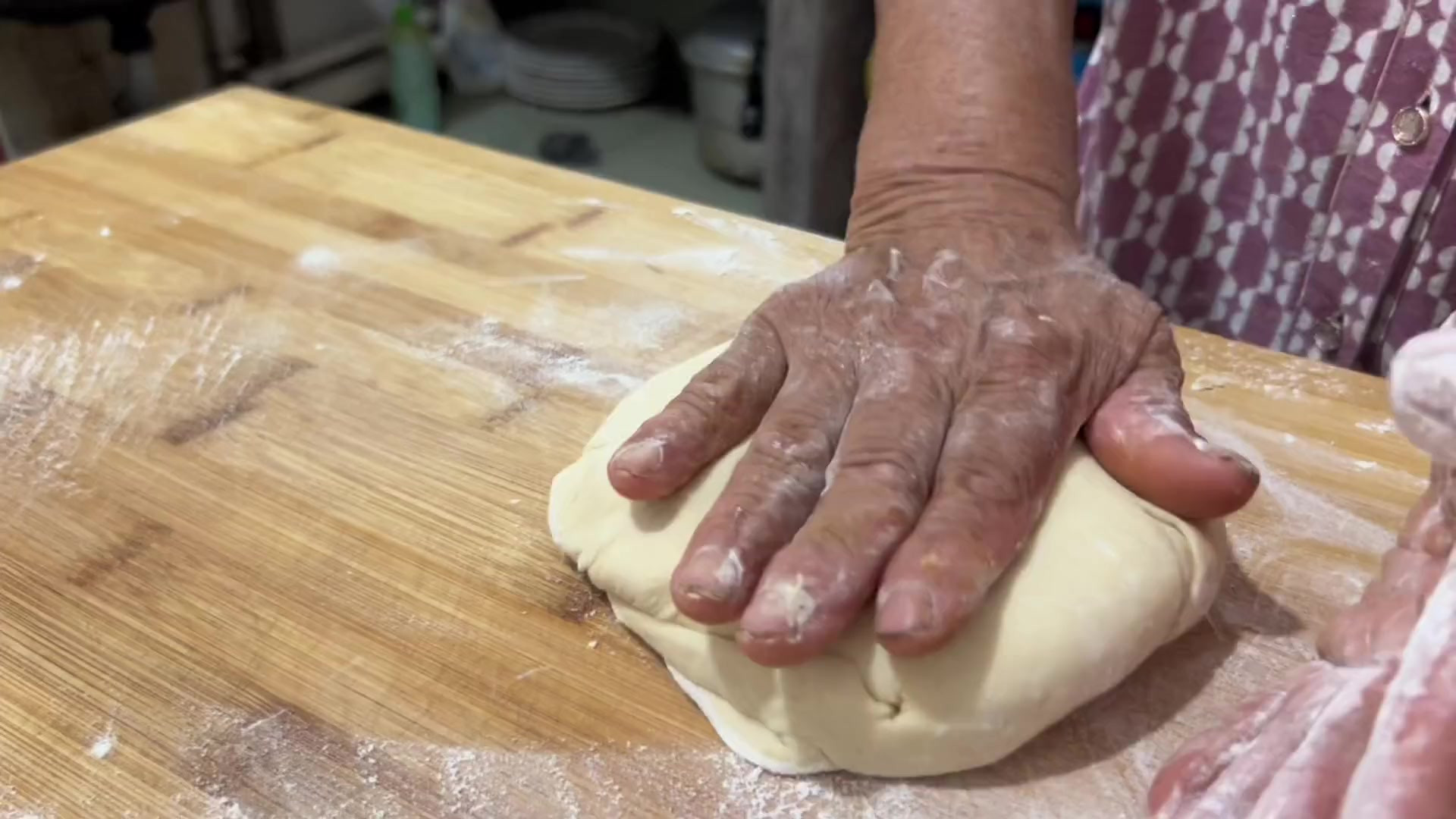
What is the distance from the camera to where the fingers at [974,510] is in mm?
579

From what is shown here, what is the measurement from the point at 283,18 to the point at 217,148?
1.22 m

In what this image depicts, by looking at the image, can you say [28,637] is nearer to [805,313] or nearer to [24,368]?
[24,368]

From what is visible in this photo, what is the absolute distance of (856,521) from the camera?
2.03ft

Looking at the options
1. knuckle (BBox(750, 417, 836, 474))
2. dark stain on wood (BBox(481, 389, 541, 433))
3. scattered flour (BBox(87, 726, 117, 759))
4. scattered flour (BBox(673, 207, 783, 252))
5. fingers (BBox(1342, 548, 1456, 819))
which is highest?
fingers (BBox(1342, 548, 1456, 819))

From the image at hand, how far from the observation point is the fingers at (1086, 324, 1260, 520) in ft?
2.15

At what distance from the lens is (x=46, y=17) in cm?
162

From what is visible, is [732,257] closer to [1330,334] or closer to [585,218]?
[585,218]

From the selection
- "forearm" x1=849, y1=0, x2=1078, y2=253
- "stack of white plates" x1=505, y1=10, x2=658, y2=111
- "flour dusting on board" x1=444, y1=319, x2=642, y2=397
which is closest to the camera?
"forearm" x1=849, y1=0, x2=1078, y2=253

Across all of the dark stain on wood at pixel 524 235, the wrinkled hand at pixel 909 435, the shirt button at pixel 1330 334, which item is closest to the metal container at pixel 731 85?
the dark stain on wood at pixel 524 235

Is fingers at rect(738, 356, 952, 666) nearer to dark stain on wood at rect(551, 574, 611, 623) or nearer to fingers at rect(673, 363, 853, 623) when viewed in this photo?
fingers at rect(673, 363, 853, 623)

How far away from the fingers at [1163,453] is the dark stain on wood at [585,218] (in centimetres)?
63

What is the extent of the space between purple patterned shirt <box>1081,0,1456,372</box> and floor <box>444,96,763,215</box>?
51.9 inches

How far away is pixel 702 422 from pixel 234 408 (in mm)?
443

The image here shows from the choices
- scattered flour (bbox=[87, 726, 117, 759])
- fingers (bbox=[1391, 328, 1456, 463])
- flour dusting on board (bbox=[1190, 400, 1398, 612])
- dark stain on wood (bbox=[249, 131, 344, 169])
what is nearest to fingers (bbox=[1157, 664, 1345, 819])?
fingers (bbox=[1391, 328, 1456, 463])
